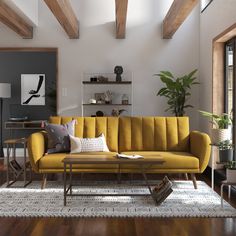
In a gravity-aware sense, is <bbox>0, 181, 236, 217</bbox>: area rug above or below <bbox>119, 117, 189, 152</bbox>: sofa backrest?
below

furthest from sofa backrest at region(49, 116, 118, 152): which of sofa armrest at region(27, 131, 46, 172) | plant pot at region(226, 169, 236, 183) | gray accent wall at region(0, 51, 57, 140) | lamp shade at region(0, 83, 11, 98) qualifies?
gray accent wall at region(0, 51, 57, 140)

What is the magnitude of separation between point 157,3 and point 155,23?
0.33 metres

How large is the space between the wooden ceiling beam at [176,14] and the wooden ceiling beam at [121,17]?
644mm

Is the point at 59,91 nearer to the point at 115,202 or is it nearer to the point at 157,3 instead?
the point at 157,3

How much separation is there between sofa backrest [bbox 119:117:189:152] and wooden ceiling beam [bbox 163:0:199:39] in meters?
1.38

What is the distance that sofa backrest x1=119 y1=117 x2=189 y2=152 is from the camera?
5.21 m

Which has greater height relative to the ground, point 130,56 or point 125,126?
point 130,56

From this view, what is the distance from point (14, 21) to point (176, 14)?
7.53ft

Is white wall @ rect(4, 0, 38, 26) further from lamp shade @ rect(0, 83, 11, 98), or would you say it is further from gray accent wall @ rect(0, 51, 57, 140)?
gray accent wall @ rect(0, 51, 57, 140)

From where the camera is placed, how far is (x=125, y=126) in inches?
209

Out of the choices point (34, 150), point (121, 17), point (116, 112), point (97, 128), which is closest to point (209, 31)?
point (121, 17)

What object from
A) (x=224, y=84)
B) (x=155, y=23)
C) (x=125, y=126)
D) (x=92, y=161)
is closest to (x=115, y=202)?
(x=92, y=161)

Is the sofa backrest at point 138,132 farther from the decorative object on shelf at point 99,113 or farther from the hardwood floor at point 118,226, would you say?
the hardwood floor at point 118,226

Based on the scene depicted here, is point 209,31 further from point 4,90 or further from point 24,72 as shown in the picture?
point 24,72
